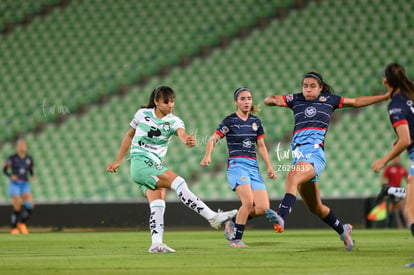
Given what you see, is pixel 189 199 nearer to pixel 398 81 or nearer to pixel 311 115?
pixel 311 115

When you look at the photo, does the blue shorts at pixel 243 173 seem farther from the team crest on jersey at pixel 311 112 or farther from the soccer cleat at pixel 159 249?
the soccer cleat at pixel 159 249

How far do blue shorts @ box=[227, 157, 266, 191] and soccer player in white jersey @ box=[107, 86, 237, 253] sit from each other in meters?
1.18

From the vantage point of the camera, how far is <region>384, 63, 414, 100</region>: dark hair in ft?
21.0

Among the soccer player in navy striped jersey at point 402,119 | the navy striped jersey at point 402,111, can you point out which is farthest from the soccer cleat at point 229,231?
the navy striped jersey at point 402,111

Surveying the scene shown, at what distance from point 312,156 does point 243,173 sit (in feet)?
4.37

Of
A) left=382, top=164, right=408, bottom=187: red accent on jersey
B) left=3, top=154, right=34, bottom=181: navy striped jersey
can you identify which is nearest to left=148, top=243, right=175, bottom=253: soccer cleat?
left=3, top=154, right=34, bottom=181: navy striped jersey

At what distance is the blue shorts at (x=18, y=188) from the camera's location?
15266mm

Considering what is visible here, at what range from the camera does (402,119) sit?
621 cm

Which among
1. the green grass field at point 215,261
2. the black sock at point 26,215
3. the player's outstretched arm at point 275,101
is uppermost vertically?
the player's outstretched arm at point 275,101

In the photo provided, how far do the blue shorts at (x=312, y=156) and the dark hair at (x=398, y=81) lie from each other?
1384 mm

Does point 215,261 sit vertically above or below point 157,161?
below

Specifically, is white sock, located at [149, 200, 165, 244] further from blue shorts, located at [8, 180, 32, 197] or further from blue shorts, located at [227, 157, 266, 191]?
blue shorts, located at [8, 180, 32, 197]

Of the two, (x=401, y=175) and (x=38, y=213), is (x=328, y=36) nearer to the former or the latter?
(x=401, y=175)

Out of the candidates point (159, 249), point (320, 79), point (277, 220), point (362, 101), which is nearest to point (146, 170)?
point (159, 249)
